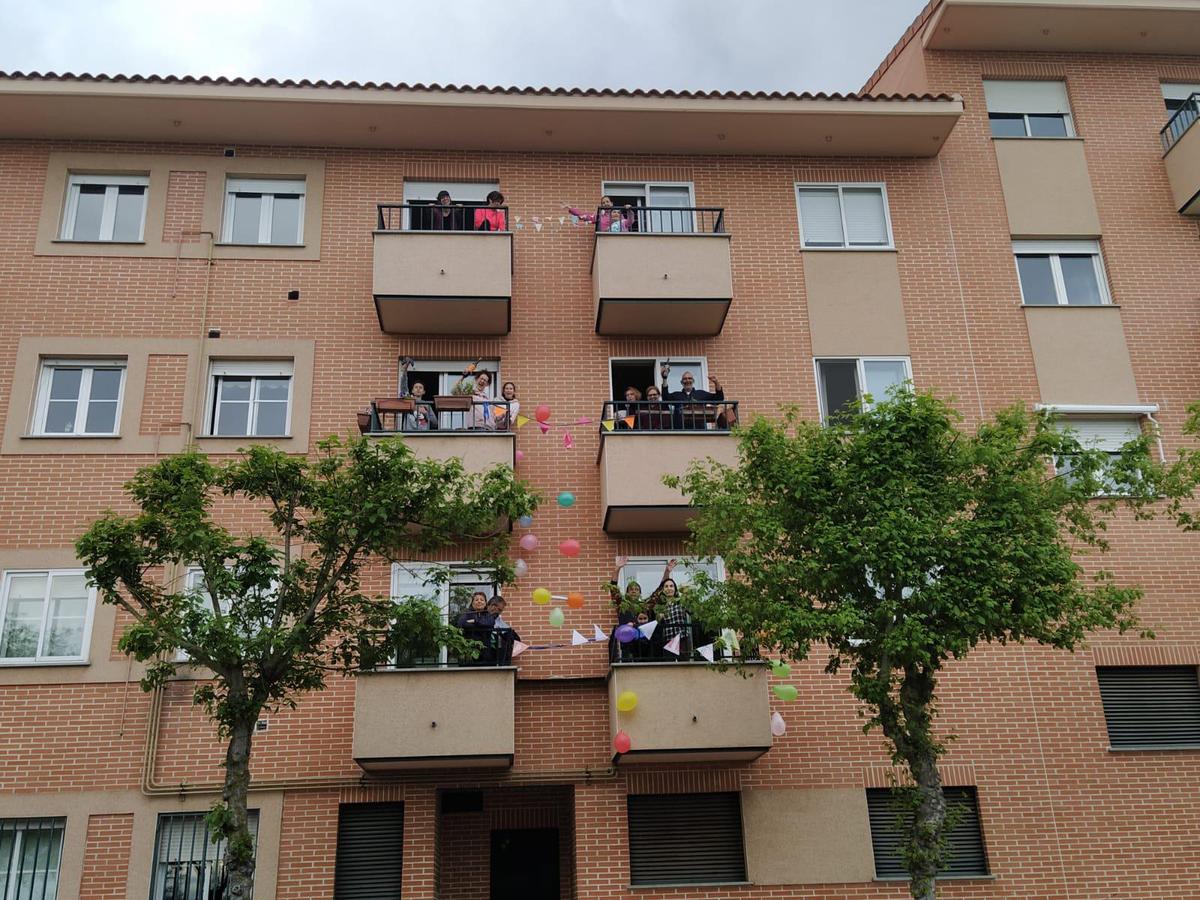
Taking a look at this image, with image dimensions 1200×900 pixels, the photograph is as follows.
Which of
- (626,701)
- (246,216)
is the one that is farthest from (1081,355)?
(246,216)

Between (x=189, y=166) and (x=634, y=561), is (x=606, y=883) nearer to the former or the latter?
(x=634, y=561)

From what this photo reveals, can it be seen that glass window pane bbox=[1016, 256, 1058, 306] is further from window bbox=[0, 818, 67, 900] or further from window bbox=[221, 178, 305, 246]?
window bbox=[0, 818, 67, 900]

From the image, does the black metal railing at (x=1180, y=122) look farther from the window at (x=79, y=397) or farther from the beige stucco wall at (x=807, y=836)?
the window at (x=79, y=397)

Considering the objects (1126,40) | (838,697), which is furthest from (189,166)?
(1126,40)

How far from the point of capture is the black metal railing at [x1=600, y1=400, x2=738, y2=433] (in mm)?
15812

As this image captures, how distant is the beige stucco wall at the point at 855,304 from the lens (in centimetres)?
1717

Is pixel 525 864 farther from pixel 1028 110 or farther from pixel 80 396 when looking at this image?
pixel 1028 110

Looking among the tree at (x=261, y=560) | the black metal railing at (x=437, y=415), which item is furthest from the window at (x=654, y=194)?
the tree at (x=261, y=560)

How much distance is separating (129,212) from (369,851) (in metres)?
10.2

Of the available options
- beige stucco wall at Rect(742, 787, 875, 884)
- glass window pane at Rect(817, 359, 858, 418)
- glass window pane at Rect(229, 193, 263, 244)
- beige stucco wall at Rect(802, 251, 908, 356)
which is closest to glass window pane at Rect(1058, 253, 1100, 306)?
beige stucco wall at Rect(802, 251, 908, 356)

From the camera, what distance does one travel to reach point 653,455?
1547 cm

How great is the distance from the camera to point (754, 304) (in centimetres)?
1741

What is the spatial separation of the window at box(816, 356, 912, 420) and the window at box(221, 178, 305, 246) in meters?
8.26

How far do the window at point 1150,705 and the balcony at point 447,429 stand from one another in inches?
352
